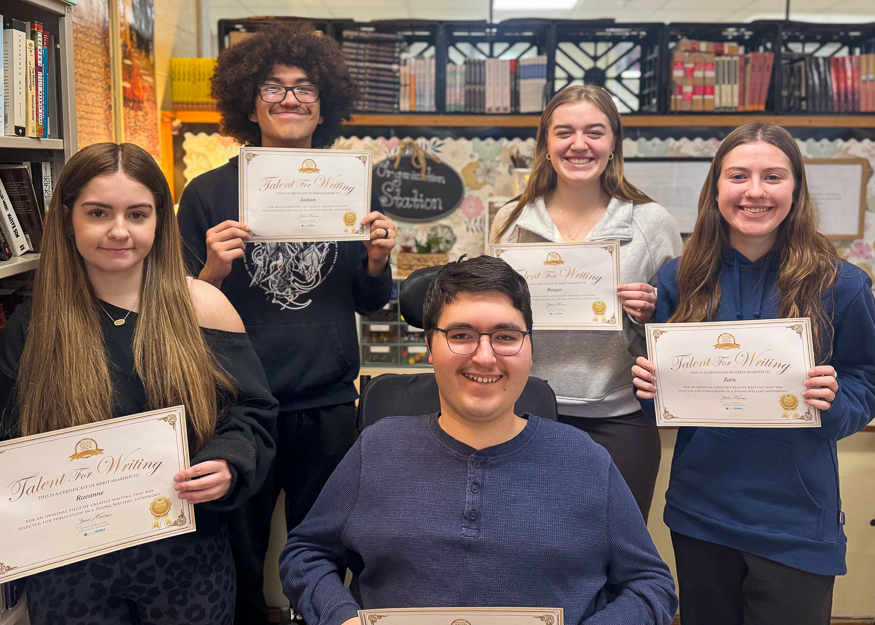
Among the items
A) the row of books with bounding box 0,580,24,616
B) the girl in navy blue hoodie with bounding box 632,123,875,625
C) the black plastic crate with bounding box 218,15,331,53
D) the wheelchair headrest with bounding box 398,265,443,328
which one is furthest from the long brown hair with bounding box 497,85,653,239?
the black plastic crate with bounding box 218,15,331,53

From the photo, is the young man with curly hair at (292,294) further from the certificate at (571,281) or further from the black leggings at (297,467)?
the certificate at (571,281)

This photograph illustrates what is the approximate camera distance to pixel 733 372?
1.61 m

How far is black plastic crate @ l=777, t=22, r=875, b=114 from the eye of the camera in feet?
12.7

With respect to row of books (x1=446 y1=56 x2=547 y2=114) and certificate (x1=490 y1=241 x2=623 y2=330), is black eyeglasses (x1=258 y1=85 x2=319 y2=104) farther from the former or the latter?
row of books (x1=446 y1=56 x2=547 y2=114)

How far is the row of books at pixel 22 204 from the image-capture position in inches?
68.9

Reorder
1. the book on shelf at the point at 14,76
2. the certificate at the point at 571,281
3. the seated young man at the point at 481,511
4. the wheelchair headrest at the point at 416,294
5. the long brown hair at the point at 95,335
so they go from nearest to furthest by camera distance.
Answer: the seated young man at the point at 481,511, the long brown hair at the point at 95,335, the book on shelf at the point at 14,76, the wheelchair headrest at the point at 416,294, the certificate at the point at 571,281

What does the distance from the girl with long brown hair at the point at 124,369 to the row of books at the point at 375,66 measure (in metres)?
2.48

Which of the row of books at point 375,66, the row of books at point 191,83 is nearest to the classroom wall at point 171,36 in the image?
the row of books at point 191,83

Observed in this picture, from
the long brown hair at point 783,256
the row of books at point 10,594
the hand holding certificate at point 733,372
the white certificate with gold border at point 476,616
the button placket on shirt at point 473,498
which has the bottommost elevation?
the row of books at point 10,594

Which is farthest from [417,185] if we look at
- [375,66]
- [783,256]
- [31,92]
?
[783,256]

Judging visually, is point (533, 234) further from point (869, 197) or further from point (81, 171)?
point (869, 197)

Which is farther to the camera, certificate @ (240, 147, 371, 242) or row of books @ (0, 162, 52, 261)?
certificate @ (240, 147, 371, 242)

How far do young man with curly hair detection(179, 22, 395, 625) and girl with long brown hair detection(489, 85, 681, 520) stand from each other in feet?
1.74

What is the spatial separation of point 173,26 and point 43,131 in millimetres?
2340
